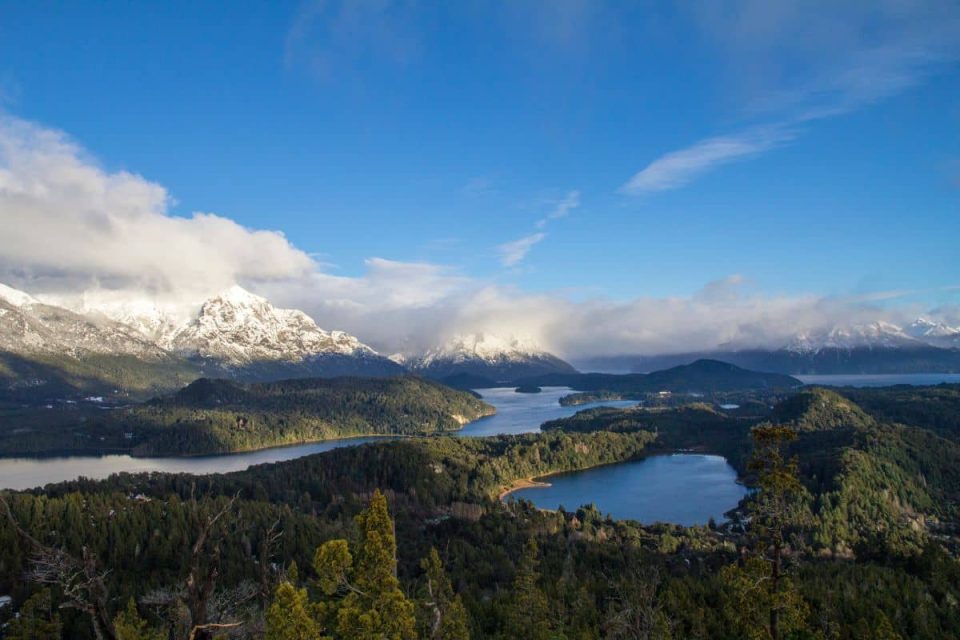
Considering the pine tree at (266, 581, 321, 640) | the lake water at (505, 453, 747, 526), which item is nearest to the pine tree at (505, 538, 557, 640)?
the pine tree at (266, 581, 321, 640)

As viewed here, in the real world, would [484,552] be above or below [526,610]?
below

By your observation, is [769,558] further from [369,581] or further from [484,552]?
[484,552]

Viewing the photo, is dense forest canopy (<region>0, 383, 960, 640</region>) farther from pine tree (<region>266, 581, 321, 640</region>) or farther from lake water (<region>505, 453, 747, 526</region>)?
lake water (<region>505, 453, 747, 526</region>)

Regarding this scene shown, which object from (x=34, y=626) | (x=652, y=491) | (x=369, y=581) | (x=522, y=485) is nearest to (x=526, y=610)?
(x=369, y=581)

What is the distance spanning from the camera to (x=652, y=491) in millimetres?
156375

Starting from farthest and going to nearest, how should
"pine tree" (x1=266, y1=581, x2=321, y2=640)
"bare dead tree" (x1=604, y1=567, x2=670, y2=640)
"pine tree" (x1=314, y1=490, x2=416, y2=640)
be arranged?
"bare dead tree" (x1=604, y1=567, x2=670, y2=640), "pine tree" (x1=314, y1=490, x2=416, y2=640), "pine tree" (x1=266, y1=581, x2=321, y2=640)

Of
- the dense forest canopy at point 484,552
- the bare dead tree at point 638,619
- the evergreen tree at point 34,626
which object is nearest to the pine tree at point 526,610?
the dense forest canopy at point 484,552

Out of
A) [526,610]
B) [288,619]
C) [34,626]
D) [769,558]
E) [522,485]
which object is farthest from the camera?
[522,485]

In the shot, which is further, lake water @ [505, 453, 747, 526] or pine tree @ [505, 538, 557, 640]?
lake water @ [505, 453, 747, 526]

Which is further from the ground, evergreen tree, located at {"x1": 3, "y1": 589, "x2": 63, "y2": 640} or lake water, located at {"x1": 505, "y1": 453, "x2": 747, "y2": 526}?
evergreen tree, located at {"x1": 3, "y1": 589, "x2": 63, "y2": 640}

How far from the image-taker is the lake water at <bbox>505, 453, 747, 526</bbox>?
13300 centimetres

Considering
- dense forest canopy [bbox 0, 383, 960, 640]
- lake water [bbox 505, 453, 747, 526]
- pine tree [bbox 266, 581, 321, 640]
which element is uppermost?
pine tree [bbox 266, 581, 321, 640]

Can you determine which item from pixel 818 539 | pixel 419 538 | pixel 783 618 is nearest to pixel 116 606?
pixel 419 538

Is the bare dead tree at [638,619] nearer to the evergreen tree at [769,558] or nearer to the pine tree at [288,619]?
the evergreen tree at [769,558]
